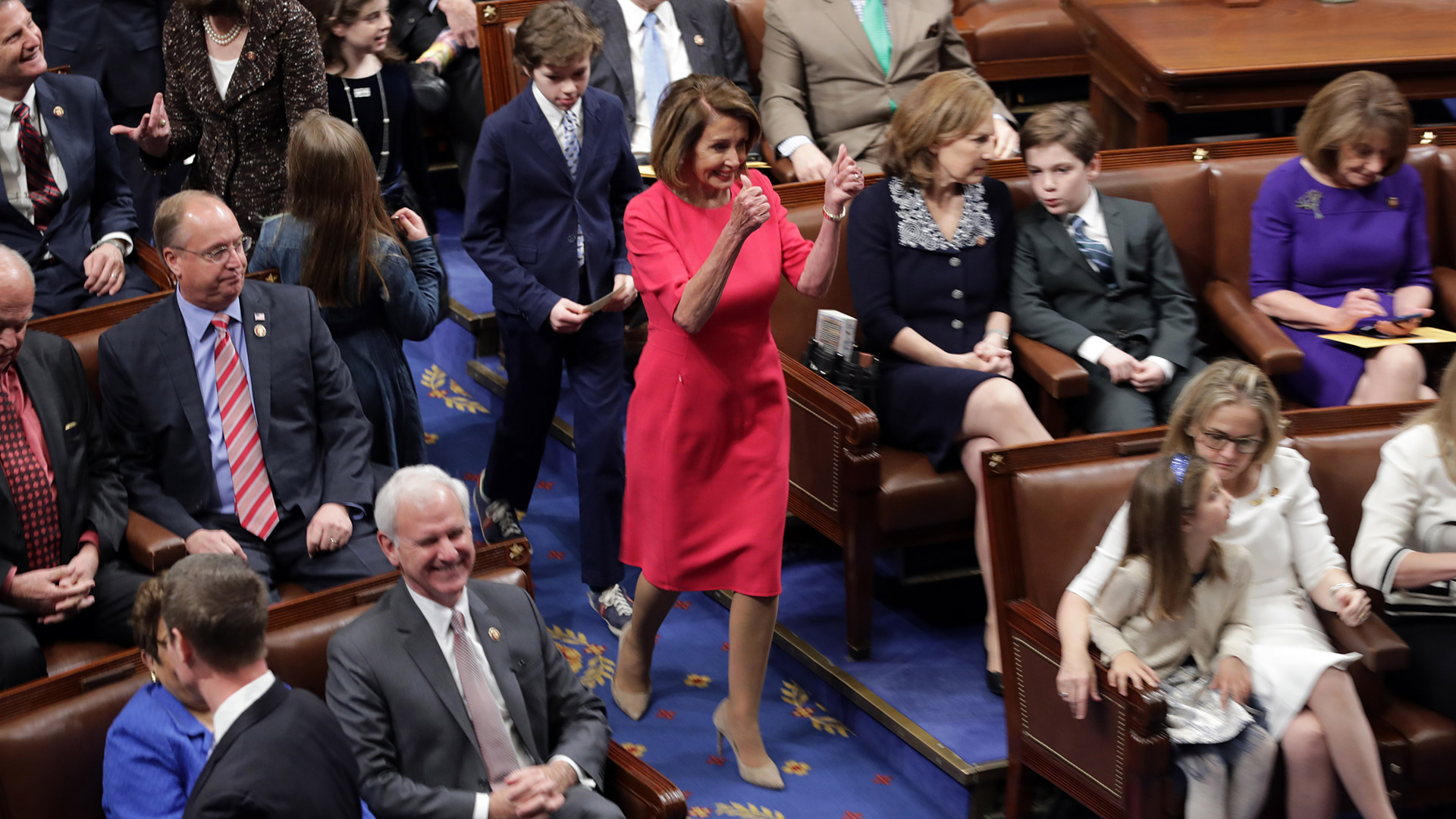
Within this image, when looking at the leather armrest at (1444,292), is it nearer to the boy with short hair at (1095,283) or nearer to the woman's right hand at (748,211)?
the boy with short hair at (1095,283)

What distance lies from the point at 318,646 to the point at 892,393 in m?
1.62

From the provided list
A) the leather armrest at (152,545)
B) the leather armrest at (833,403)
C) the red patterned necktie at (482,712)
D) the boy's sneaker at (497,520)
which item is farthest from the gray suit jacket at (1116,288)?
the leather armrest at (152,545)

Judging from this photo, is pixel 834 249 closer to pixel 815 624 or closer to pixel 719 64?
pixel 815 624

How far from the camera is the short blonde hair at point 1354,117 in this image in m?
3.81

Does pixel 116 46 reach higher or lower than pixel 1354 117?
higher

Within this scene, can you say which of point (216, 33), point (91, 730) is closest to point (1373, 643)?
point (91, 730)

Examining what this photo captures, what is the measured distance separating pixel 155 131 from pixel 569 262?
45.6 inches

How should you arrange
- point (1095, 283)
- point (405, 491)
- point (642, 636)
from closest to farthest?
1. point (405, 491)
2. point (642, 636)
3. point (1095, 283)

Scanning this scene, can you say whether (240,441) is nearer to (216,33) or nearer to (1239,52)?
(216,33)

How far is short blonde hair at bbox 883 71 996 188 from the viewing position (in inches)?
142

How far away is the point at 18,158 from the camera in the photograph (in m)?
3.74

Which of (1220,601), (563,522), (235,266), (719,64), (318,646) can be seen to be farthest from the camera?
(719,64)

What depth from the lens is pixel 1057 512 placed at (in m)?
3.02

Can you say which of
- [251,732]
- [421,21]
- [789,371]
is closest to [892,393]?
[789,371]
